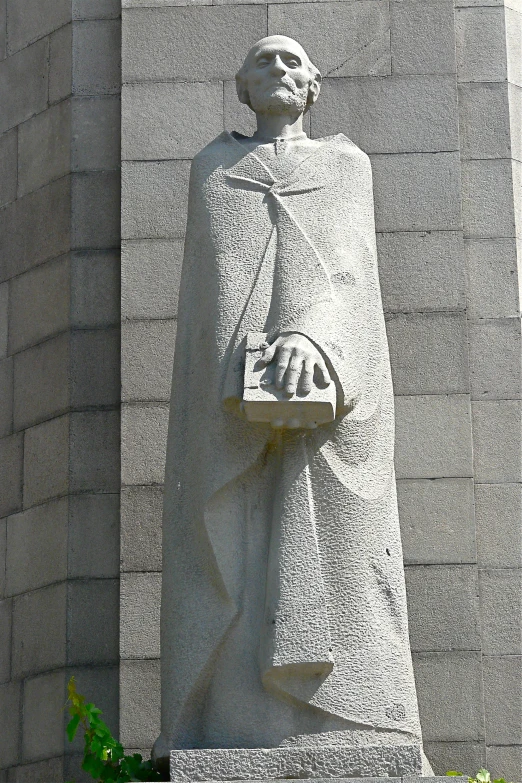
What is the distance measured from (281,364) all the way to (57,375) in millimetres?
3567

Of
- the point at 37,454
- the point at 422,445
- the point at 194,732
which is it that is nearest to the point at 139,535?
the point at 37,454

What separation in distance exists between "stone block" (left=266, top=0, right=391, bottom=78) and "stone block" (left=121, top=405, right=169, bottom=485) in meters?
2.52

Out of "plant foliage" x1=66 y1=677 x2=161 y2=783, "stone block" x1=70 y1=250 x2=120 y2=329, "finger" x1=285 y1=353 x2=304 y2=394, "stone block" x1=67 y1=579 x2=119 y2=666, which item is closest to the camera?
"finger" x1=285 y1=353 x2=304 y2=394

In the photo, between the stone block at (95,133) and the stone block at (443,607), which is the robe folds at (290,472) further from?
the stone block at (95,133)

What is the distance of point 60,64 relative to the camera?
12336mm

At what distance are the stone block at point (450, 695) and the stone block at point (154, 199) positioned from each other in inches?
124

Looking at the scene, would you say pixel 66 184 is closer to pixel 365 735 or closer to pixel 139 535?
pixel 139 535

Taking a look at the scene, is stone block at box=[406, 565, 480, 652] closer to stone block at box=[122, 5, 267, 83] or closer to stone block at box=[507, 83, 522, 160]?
stone block at box=[507, 83, 522, 160]

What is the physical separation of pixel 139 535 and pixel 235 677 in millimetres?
2602

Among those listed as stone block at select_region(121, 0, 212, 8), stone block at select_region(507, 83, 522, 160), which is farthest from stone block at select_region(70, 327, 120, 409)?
stone block at select_region(507, 83, 522, 160)

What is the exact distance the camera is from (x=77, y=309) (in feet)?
38.4

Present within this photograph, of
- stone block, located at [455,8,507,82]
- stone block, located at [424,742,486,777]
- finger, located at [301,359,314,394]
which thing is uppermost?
stone block, located at [455,8,507,82]

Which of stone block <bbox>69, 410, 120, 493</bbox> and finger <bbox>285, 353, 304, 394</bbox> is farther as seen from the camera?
stone block <bbox>69, 410, 120, 493</bbox>

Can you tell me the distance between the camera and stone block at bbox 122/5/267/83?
11.8 meters
